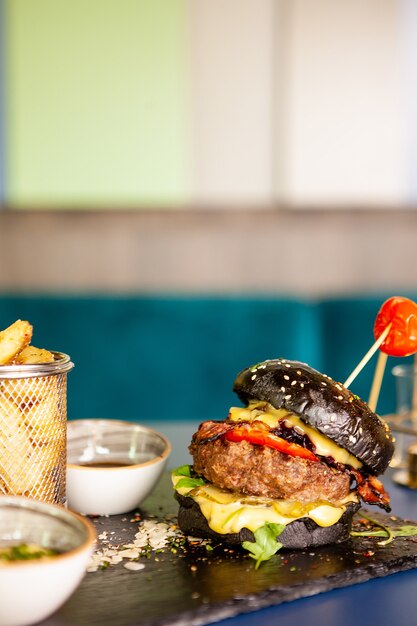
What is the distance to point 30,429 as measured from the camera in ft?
4.53

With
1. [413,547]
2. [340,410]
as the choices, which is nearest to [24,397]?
[340,410]

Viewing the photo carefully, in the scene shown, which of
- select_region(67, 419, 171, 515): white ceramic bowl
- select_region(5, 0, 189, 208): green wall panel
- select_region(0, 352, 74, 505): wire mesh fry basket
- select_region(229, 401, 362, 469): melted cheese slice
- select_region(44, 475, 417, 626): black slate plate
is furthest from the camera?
select_region(5, 0, 189, 208): green wall panel

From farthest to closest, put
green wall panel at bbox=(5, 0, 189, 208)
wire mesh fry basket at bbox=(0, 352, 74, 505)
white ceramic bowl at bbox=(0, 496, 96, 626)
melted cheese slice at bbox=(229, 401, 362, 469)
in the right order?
green wall panel at bbox=(5, 0, 189, 208) → melted cheese slice at bbox=(229, 401, 362, 469) → wire mesh fry basket at bbox=(0, 352, 74, 505) → white ceramic bowl at bbox=(0, 496, 96, 626)

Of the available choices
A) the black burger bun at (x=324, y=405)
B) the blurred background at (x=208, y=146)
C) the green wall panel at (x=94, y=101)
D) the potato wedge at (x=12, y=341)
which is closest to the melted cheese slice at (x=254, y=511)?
the black burger bun at (x=324, y=405)

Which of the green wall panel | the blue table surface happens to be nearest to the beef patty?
the blue table surface

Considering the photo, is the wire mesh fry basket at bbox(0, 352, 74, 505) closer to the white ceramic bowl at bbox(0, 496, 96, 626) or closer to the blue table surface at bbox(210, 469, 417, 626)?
the white ceramic bowl at bbox(0, 496, 96, 626)

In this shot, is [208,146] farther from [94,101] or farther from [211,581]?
[211,581]

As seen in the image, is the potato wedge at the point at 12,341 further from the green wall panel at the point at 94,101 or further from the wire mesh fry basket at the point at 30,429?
the green wall panel at the point at 94,101

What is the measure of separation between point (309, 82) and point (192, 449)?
3802 mm

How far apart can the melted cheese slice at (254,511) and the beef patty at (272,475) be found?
0.04ft

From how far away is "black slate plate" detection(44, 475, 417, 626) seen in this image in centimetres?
115

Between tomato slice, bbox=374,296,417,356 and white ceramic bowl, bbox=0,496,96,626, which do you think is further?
tomato slice, bbox=374,296,417,356

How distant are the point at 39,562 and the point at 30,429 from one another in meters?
0.39

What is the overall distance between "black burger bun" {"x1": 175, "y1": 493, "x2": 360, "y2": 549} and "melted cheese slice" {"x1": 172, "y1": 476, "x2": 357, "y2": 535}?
0.03 feet
